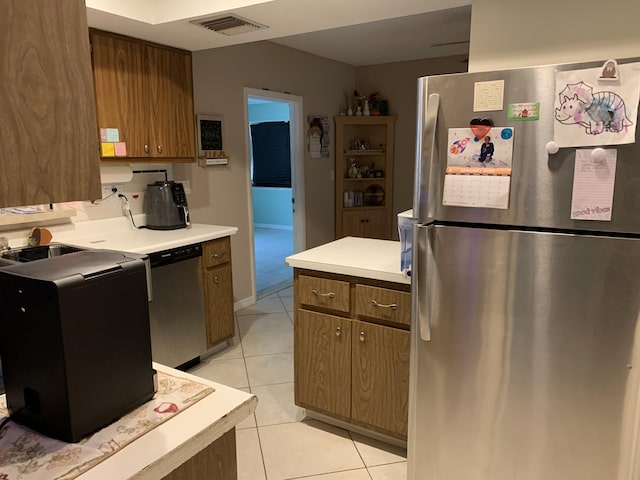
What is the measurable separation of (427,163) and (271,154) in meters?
6.96

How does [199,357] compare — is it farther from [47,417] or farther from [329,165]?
[329,165]

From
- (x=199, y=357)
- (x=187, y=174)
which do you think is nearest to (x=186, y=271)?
(x=199, y=357)

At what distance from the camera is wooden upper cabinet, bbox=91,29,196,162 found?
2725mm

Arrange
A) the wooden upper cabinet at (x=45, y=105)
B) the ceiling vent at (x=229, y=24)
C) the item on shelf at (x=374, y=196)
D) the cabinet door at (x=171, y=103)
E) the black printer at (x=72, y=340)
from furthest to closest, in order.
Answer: the item on shelf at (x=374, y=196) < the cabinet door at (x=171, y=103) < the ceiling vent at (x=229, y=24) < the black printer at (x=72, y=340) < the wooden upper cabinet at (x=45, y=105)

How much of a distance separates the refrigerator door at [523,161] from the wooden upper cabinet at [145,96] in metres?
2.03

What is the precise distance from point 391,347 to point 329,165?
3623 millimetres

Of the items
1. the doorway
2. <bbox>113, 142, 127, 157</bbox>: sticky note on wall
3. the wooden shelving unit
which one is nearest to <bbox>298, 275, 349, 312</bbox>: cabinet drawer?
<bbox>113, 142, 127, 157</bbox>: sticky note on wall

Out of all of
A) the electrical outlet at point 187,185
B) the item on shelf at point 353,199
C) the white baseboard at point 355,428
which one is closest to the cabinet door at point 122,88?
the electrical outlet at point 187,185

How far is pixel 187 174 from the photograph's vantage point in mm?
3662

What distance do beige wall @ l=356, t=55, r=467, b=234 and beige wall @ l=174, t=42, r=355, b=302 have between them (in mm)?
684

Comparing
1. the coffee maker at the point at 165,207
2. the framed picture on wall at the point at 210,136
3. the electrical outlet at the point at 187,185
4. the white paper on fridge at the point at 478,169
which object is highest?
the framed picture on wall at the point at 210,136

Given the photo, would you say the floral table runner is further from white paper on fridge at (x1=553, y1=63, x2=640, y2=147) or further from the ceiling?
the ceiling

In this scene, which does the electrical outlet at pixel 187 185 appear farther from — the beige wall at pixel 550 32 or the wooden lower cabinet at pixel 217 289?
the beige wall at pixel 550 32

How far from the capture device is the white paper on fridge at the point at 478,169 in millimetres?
1488
